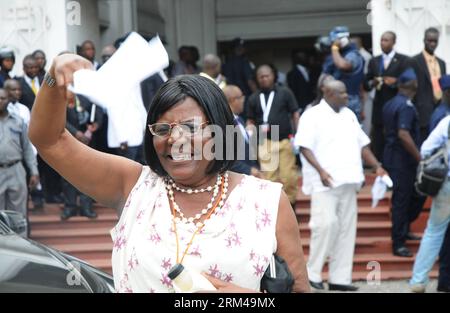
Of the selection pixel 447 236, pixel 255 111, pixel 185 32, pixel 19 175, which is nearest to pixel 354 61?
pixel 255 111

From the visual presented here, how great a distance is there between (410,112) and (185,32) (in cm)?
667

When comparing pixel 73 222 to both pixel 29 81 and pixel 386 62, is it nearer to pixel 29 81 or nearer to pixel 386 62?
pixel 29 81

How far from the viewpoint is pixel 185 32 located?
1457 cm

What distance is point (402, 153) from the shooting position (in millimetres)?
8805

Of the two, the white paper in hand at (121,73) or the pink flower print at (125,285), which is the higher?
the white paper in hand at (121,73)

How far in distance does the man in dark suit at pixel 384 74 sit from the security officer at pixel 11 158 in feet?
12.9

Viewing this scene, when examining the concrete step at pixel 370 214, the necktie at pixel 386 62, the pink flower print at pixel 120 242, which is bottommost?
the concrete step at pixel 370 214

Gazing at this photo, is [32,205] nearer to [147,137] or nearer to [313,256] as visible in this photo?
[313,256]

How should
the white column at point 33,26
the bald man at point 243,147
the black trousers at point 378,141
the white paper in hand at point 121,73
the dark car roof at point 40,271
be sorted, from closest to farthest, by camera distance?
the white paper in hand at point 121,73 < the dark car roof at point 40,271 < the bald man at point 243,147 < the black trousers at point 378,141 < the white column at point 33,26

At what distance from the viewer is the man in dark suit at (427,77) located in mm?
10078

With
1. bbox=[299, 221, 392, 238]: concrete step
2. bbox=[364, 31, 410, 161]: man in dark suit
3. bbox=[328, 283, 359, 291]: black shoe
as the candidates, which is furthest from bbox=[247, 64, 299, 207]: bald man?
bbox=[364, 31, 410, 161]: man in dark suit

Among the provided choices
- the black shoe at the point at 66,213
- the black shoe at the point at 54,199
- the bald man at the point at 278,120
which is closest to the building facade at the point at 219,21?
the black shoe at the point at 54,199

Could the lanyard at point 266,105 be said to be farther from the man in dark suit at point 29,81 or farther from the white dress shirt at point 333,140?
the man in dark suit at point 29,81

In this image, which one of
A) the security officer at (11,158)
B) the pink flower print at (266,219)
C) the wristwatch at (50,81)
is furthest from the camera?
the security officer at (11,158)
